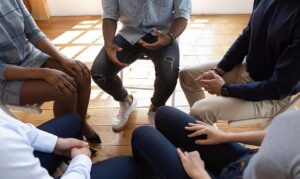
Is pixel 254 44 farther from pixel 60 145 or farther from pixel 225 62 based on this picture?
pixel 60 145

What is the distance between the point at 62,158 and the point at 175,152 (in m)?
0.47

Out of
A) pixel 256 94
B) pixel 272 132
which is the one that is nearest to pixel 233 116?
pixel 256 94

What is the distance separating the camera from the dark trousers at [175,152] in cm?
93

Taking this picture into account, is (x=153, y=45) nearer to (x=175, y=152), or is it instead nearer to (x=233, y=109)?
(x=233, y=109)

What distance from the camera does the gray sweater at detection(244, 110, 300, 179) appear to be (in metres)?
0.53

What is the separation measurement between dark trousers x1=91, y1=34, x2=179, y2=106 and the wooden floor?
0.29m

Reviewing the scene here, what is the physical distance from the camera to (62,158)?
1.13 metres

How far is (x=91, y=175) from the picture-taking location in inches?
38.4

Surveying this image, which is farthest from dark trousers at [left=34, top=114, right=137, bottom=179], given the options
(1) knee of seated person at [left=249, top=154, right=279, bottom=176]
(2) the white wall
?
(2) the white wall

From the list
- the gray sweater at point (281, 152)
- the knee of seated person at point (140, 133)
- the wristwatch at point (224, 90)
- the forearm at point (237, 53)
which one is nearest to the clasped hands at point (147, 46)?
the forearm at point (237, 53)

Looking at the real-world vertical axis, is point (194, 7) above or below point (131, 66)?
above

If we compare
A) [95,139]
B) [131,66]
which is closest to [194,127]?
[95,139]

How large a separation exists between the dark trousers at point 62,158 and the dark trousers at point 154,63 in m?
0.41

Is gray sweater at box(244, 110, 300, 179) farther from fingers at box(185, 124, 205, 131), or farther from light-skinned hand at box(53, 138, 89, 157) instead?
light-skinned hand at box(53, 138, 89, 157)
